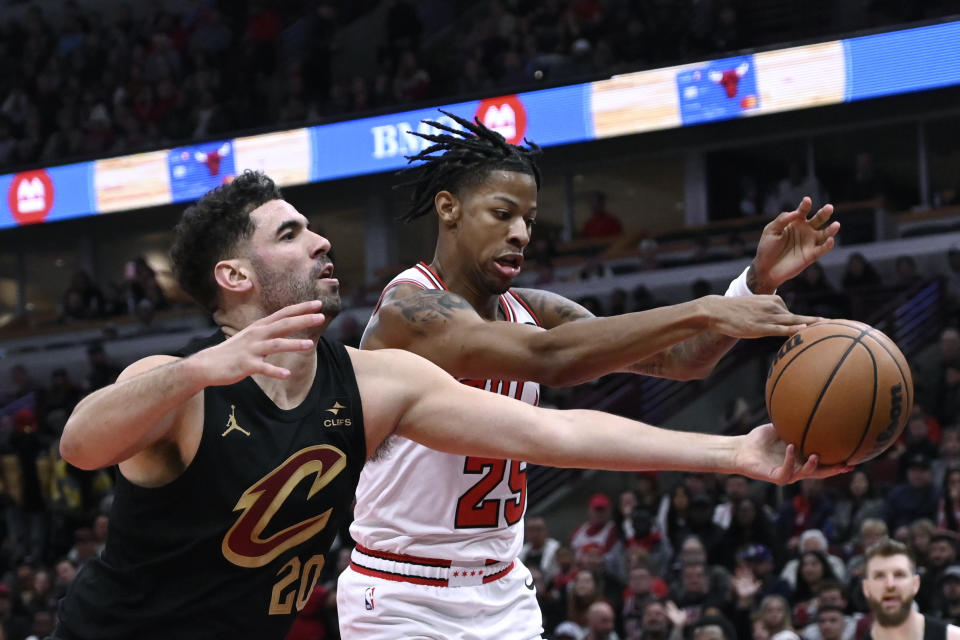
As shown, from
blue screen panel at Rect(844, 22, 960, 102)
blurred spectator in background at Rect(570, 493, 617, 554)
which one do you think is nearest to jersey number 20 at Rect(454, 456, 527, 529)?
blurred spectator in background at Rect(570, 493, 617, 554)

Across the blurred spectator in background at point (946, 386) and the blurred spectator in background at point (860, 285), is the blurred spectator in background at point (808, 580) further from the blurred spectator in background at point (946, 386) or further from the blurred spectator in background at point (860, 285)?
the blurred spectator in background at point (860, 285)

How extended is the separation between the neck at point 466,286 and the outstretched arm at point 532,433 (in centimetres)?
114

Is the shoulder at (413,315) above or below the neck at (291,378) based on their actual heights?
above

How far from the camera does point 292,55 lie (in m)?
19.6

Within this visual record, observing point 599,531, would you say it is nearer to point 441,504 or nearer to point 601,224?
point 601,224

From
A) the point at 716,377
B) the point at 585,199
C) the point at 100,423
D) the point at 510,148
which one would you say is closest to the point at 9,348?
the point at 585,199

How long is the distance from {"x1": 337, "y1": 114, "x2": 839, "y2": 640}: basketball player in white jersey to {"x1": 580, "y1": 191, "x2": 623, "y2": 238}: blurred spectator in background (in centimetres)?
1234

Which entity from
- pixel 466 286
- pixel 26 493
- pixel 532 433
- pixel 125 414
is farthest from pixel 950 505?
pixel 26 493

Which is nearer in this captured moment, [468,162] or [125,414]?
[125,414]

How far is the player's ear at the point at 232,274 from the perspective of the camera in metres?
3.45

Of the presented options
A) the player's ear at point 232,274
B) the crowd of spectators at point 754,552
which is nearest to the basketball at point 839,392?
the player's ear at point 232,274

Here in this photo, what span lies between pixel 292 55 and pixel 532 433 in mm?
17063

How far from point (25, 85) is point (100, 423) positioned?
61.6 feet

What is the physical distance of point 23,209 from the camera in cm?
1714
